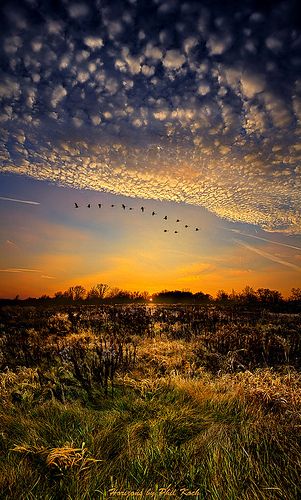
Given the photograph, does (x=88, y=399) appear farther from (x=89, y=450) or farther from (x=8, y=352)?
(x=8, y=352)

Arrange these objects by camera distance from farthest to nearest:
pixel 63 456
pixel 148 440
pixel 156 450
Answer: pixel 148 440, pixel 156 450, pixel 63 456

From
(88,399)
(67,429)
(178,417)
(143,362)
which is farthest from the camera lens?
(143,362)

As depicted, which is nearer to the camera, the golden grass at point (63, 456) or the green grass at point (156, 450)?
the green grass at point (156, 450)

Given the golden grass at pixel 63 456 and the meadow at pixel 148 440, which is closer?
the meadow at pixel 148 440

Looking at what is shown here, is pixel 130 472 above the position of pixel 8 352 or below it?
above

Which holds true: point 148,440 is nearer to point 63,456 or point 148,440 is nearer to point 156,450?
point 156,450

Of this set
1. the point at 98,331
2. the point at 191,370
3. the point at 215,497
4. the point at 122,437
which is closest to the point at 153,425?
the point at 122,437

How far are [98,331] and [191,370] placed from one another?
690 cm

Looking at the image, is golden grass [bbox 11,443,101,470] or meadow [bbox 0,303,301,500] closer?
meadow [bbox 0,303,301,500]

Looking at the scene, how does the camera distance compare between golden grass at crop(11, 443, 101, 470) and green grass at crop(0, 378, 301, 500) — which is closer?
green grass at crop(0, 378, 301, 500)

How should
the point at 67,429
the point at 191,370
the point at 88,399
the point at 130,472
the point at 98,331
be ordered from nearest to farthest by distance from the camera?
the point at 130,472 → the point at 67,429 → the point at 88,399 → the point at 191,370 → the point at 98,331

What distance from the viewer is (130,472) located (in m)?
2.02

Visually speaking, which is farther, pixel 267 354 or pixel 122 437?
pixel 267 354

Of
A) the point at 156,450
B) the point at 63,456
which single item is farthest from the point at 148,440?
the point at 63,456
